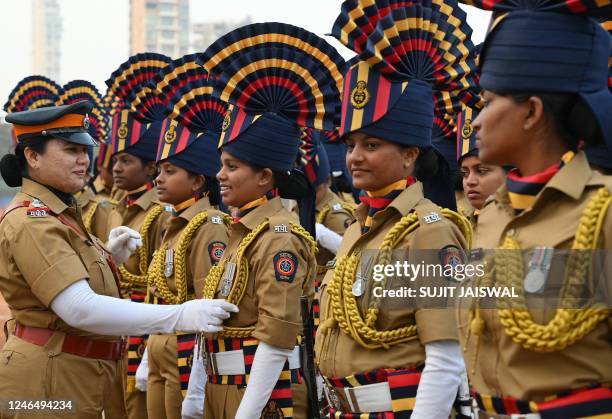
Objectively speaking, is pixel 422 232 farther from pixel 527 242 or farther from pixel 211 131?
pixel 211 131

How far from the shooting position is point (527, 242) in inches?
Result: 103

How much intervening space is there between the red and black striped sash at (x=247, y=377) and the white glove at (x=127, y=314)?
0.61ft

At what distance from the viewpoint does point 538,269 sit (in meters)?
2.56

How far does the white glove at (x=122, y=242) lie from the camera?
5.62m

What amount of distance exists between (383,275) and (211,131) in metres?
2.93

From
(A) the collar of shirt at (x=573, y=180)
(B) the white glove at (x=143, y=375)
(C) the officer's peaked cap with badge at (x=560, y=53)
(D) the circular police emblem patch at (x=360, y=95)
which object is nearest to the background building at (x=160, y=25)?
(B) the white glove at (x=143, y=375)

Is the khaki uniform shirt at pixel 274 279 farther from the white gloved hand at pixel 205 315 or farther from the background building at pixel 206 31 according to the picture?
the background building at pixel 206 31

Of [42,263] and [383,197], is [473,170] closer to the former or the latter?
[383,197]

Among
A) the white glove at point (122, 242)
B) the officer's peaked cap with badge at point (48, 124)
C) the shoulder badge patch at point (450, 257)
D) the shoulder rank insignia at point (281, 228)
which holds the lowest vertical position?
the white glove at point (122, 242)

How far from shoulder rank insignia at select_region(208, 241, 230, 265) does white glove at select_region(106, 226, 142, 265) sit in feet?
1.58

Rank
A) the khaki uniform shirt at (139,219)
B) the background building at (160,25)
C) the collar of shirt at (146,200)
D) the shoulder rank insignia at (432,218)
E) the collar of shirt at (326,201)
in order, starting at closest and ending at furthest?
the shoulder rank insignia at (432,218) → the khaki uniform shirt at (139,219) → the collar of shirt at (146,200) → the collar of shirt at (326,201) → the background building at (160,25)

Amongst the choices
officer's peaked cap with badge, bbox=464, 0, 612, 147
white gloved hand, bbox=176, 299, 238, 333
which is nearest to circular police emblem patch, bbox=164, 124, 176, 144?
white gloved hand, bbox=176, 299, 238, 333

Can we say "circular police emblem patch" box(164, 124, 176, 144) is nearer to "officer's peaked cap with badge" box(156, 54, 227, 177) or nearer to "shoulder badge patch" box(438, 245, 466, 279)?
"officer's peaked cap with badge" box(156, 54, 227, 177)

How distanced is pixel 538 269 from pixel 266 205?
2445 millimetres
